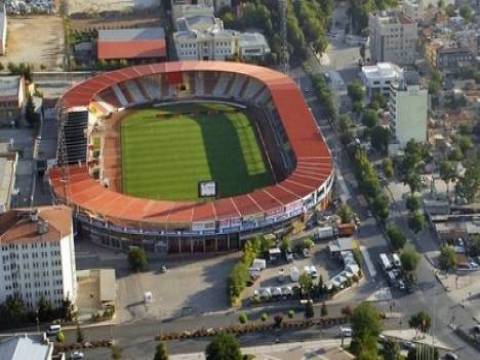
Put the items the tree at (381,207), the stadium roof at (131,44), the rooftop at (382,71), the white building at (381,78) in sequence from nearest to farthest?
1. the tree at (381,207)
2. the white building at (381,78)
3. the rooftop at (382,71)
4. the stadium roof at (131,44)

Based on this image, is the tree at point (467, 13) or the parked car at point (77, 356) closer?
the parked car at point (77, 356)

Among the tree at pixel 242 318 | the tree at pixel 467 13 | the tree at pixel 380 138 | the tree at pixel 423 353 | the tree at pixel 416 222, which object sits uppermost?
the tree at pixel 467 13

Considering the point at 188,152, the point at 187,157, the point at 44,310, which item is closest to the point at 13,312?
the point at 44,310

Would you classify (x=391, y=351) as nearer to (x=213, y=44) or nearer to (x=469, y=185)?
(x=469, y=185)

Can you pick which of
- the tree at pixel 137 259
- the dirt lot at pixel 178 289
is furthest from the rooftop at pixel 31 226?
the dirt lot at pixel 178 289

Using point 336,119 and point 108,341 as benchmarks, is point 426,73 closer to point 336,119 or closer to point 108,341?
point 336,119

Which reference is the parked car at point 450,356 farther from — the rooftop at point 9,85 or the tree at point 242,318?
the rooftop at point 9,85
